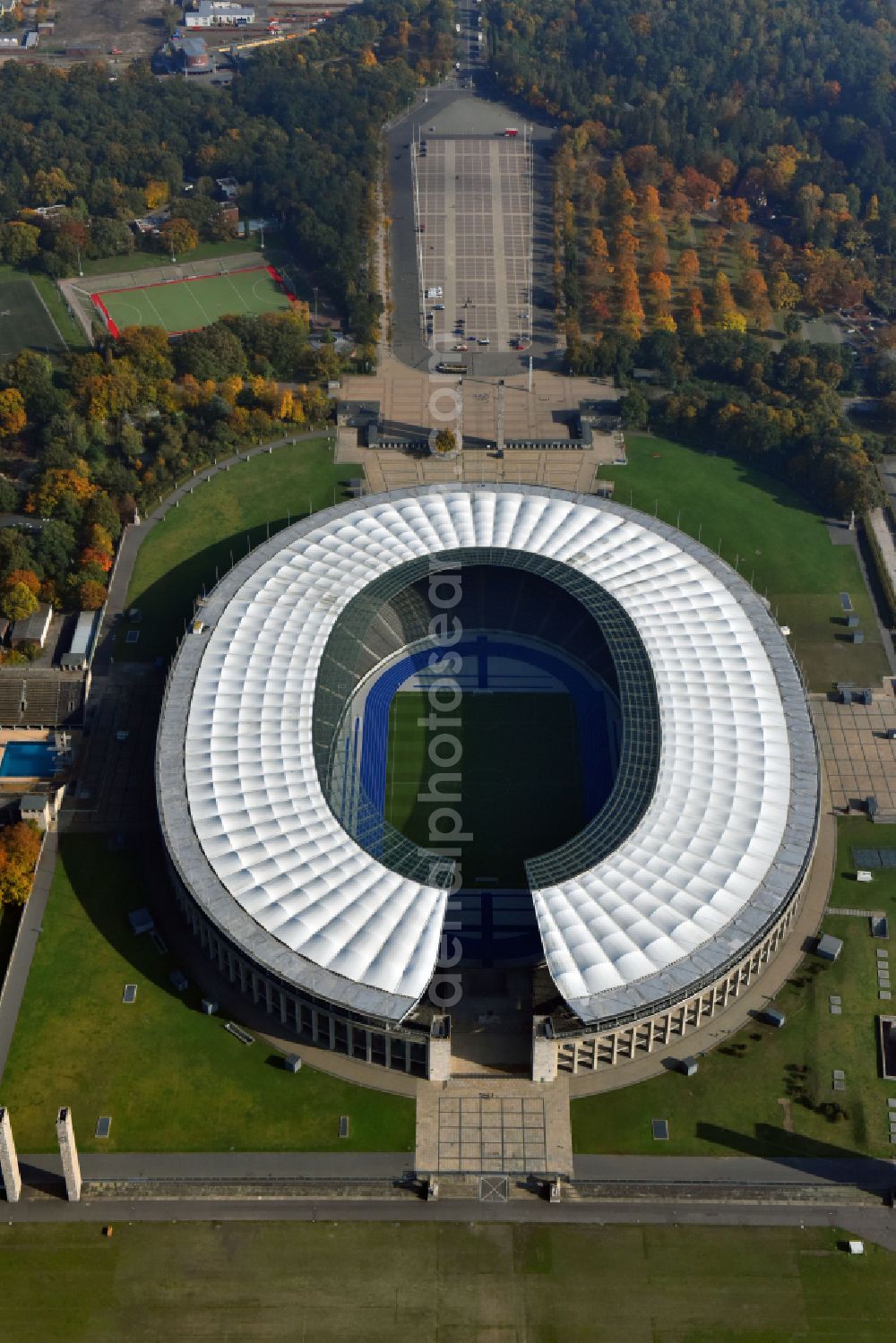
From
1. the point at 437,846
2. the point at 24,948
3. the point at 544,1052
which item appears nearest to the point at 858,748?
the point at 437,846

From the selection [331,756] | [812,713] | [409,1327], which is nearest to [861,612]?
[812,713]

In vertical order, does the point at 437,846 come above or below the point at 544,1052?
above

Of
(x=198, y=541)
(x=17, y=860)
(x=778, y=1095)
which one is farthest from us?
(x=198, y=541)

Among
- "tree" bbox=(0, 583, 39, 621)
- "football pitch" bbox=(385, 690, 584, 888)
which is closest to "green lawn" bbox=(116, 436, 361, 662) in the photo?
"tree" bbox=(0, 583, 39, 621)

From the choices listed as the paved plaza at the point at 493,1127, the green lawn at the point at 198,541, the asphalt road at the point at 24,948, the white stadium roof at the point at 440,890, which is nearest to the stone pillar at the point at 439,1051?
the paved plaza at the point at 493,1127

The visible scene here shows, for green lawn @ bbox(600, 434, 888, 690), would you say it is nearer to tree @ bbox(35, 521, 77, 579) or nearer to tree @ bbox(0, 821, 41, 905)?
tree @ bbox(35, 521, 77, 579)

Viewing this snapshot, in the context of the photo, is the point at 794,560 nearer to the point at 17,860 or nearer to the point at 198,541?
the point at 198,541

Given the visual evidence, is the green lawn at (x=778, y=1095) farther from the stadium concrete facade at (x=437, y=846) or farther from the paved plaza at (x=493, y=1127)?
the stadium concrete facade at (x=437, y=846)
